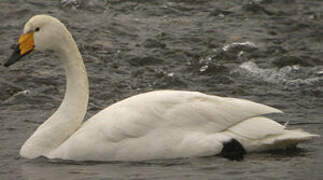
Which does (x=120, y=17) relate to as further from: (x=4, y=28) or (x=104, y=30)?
(x=4, y=28)

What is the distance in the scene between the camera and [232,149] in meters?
8.41

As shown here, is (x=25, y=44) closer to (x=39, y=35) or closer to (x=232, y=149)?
(x=39, y=35)

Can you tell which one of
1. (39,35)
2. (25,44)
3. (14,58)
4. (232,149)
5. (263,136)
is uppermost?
(39,35)

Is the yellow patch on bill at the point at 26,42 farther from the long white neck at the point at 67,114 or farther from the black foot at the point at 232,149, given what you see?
the black foot at the point at 232,149

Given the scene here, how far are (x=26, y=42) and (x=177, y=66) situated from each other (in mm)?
4271

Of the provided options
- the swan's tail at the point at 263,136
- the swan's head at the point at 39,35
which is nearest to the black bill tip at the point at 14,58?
the swan's head at the point at 39,35

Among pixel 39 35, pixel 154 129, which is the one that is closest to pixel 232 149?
pixel 154 129

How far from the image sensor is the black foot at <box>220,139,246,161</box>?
8398 millimetres

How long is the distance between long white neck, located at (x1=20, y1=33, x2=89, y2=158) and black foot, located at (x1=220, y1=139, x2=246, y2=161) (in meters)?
1.58

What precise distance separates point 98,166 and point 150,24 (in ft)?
22.6

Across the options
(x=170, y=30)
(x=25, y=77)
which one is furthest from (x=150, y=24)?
(x=25, y=77)

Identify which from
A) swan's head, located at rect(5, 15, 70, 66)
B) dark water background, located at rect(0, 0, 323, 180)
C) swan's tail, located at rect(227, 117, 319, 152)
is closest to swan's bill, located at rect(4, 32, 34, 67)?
swan's head, located at rect(5, 15, 70, 66)

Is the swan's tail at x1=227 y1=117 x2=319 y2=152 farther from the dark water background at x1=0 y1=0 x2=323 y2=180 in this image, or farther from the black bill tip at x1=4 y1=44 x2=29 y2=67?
the black bill tip at x1=4 y1=44 x2=29 y2=67

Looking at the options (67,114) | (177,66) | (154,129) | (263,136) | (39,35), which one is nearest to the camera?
(154,129)
